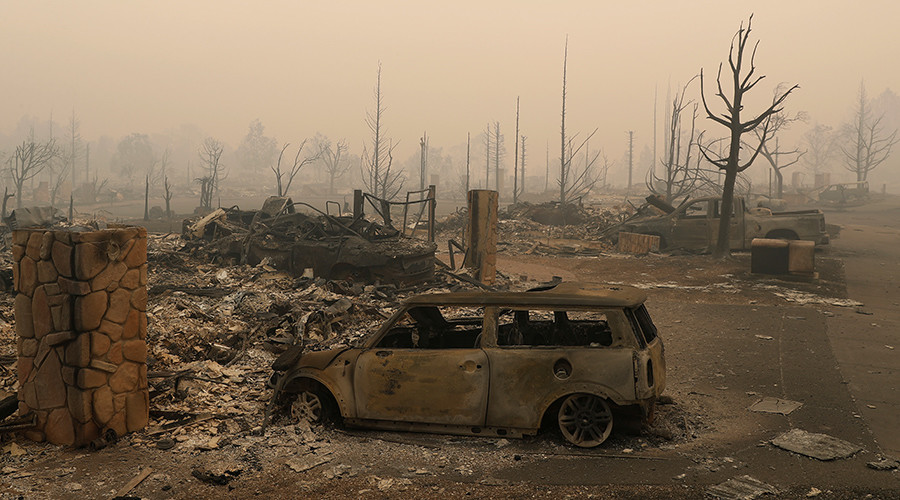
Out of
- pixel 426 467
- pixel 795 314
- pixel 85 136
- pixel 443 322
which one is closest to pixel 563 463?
pixel 426 467

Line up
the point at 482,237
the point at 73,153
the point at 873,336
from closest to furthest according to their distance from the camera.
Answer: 1. the point at 873,336
2. the point at 482,237
3. the point at 73,153

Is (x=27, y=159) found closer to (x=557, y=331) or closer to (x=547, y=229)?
(x=547, y=229)

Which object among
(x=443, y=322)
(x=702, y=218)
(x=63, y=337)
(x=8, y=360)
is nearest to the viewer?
(x=63, y=337)

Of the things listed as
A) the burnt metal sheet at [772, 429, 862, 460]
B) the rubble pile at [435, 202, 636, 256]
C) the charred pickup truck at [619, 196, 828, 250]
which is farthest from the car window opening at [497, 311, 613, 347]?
the rubble pile at [435, 202, 636, 256]

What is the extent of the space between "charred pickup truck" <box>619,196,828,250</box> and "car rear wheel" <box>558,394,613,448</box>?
14.9 m

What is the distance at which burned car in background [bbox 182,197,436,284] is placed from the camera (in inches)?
498

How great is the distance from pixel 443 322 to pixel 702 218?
15.0 m

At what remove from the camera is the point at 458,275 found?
43.2 feet

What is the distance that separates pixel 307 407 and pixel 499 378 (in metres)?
1.66

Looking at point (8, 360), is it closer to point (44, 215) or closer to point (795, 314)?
point (795, 314)

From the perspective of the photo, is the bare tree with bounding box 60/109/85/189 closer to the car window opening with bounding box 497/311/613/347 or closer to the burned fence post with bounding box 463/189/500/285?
the burned fence post with bounding box 463/189/500/285

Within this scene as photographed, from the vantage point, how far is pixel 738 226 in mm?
18141

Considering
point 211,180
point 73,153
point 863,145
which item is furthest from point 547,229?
point 73,153

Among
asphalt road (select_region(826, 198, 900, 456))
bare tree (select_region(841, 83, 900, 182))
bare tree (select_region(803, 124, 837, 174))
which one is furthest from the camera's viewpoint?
bare tree (select_region(803, 124, 837, 174))
